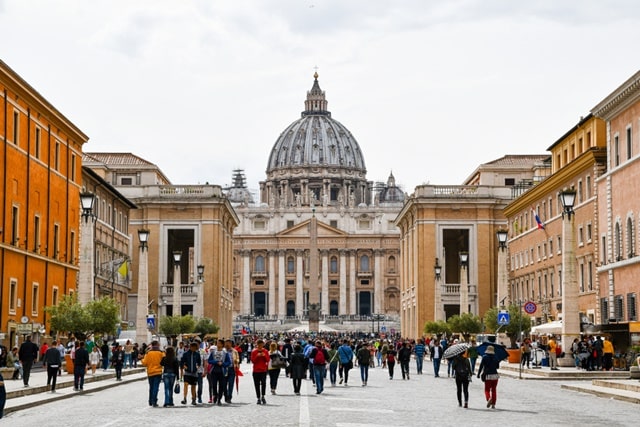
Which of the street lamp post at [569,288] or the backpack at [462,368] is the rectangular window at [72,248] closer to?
the street lamp post at [569,288]

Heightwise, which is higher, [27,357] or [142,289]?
[142,289]

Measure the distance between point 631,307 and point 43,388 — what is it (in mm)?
29472

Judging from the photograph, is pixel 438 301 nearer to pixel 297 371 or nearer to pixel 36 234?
pixel 36 234

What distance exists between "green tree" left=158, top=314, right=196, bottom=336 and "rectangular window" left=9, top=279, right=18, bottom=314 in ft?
66.2

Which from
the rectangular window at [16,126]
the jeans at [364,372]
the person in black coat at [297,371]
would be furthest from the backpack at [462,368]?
the rectangular window at [16,126]

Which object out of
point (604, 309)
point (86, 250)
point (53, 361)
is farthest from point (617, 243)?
point (53, 361)

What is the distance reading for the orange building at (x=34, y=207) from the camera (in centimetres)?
5247

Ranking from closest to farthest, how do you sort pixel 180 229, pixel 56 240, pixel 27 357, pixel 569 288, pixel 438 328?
pixel 27 357
pixel 569 288
pixel 56 240
pixel 438 328
pixel 180 229

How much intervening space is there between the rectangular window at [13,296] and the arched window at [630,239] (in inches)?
1079

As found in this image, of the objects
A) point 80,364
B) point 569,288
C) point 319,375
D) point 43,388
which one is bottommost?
point 43,388

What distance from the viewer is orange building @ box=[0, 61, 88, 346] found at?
2066 inches

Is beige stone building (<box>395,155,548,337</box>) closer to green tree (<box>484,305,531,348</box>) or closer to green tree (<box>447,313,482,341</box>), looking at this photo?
green tree (<box>447,313,482,341</box>)

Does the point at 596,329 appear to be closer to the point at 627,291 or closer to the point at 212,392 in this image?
the point at 627,291

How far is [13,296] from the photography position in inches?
2140
